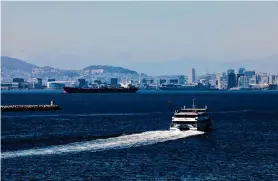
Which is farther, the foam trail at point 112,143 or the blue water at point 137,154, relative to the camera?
the foam trail at point 112,143

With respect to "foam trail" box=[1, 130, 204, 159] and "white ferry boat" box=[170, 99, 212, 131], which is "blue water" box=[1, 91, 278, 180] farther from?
"white ferry boat" box=[170, 99, 212, 131]

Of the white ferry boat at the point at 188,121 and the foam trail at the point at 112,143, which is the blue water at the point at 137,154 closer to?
the foam trail at the point at 112,143

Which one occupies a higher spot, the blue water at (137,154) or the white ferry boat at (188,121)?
the white ferry boat at (188,121)

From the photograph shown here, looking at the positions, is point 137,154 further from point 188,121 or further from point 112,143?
point 188,121

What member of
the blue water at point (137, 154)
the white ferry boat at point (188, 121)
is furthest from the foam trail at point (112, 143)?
the white ferry boat at point (188, 121)

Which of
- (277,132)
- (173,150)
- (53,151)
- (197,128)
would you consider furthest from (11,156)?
(277,132)

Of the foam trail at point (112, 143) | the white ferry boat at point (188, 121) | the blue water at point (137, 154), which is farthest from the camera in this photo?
the white ferry boat at point (188, 121)

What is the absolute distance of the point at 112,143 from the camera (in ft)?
292

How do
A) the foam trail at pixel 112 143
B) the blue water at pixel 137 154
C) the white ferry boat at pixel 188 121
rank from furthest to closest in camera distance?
the white ferry boat at pixel 188 121 → the foam trail at pixel 112 143 → the blue water at pixel 137 154

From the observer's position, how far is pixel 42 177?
2441 inches

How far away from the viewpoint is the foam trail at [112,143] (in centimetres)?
7838

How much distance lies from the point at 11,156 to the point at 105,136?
27.4 m

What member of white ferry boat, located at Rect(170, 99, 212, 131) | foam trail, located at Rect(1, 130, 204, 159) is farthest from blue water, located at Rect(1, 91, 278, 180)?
white ferry boat, located at Rect(170, 99, 212, 131)

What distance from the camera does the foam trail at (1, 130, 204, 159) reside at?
78.4 metres
